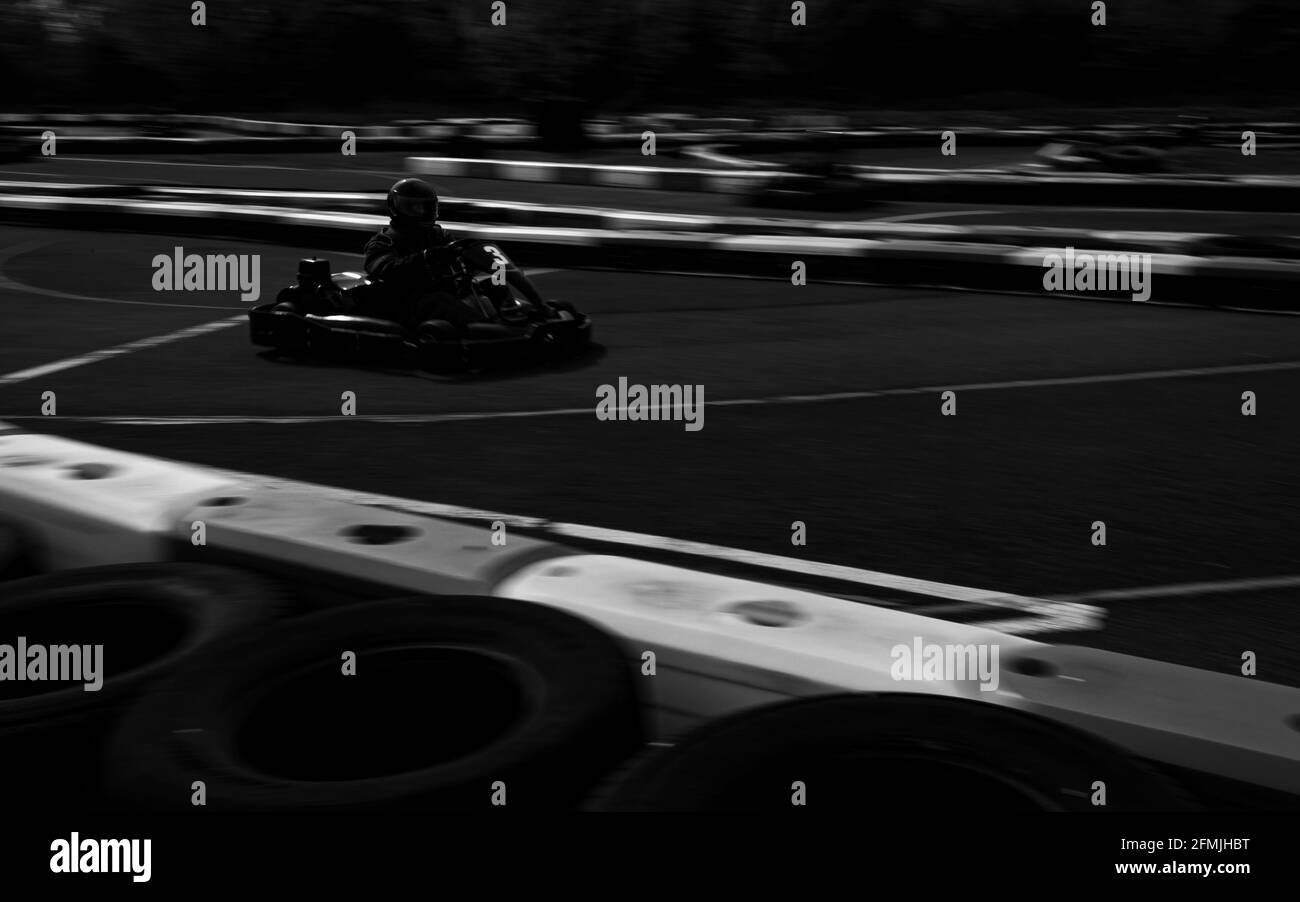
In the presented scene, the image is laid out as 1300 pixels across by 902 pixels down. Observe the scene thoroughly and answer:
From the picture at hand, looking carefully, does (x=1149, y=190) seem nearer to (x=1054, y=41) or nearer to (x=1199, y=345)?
(x=1199, y=345)

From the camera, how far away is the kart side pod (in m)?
8.23

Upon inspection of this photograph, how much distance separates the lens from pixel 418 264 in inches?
309

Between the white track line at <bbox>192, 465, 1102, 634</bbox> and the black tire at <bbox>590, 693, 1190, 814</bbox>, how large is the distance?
145 cm

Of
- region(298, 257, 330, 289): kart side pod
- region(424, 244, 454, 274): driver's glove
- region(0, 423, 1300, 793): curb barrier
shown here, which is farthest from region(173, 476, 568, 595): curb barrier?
region(298, 257, 330, 289): kart side pod

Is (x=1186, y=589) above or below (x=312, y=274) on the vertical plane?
below

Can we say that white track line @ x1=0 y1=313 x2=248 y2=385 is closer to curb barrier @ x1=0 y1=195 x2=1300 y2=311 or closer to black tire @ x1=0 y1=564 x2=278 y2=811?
curb barrier @ x1=0 y1=195 x2=1300 y2=311

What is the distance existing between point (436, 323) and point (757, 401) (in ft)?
5.75

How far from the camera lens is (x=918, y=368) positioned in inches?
312

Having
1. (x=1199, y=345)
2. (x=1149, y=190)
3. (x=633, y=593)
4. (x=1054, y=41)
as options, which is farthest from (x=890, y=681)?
(x=1054, y=41)

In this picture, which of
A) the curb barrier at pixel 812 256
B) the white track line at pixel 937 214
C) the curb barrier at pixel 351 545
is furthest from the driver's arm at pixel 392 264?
the white track line at pixel 937 214

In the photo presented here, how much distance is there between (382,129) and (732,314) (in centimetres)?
2104

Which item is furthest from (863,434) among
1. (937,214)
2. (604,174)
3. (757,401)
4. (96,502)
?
(604,174)

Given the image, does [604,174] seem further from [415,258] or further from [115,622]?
[115,622]
